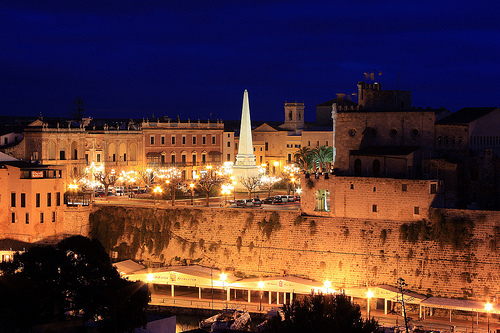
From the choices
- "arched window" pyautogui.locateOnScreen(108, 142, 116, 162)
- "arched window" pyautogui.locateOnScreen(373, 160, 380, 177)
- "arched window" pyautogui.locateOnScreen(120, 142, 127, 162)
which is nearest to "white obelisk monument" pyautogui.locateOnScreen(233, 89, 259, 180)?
"arched window" pyautogui.locateOnScreen(120, 142, 127, 162)

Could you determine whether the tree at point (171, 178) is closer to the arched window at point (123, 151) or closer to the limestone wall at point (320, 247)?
the limestone wall at point (320, 247)

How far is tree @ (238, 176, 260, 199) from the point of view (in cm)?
5907

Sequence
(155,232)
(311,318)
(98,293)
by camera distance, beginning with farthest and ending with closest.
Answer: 1. (155,232)
2. (98,293)
3. (311,318)

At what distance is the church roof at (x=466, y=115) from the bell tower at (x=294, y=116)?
40996 millimetres

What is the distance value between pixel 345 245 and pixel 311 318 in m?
14.0

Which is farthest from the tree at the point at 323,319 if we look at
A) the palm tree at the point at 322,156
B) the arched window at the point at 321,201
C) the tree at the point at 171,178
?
the palm tree at the point at 322,156

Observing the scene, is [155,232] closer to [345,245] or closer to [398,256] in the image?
[345,245]

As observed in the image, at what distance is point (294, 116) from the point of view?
287 feet

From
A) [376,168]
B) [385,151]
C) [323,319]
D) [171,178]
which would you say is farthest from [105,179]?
[323,319]

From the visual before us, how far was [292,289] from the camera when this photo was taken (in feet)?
136

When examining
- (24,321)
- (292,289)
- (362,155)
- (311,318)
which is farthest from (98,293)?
(362,155)

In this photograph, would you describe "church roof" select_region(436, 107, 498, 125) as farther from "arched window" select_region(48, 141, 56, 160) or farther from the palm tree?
"arched window" select_region(48, 141, 56, 160)

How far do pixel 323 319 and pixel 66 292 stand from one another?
11.3m

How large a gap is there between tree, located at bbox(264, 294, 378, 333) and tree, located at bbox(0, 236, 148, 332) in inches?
262
